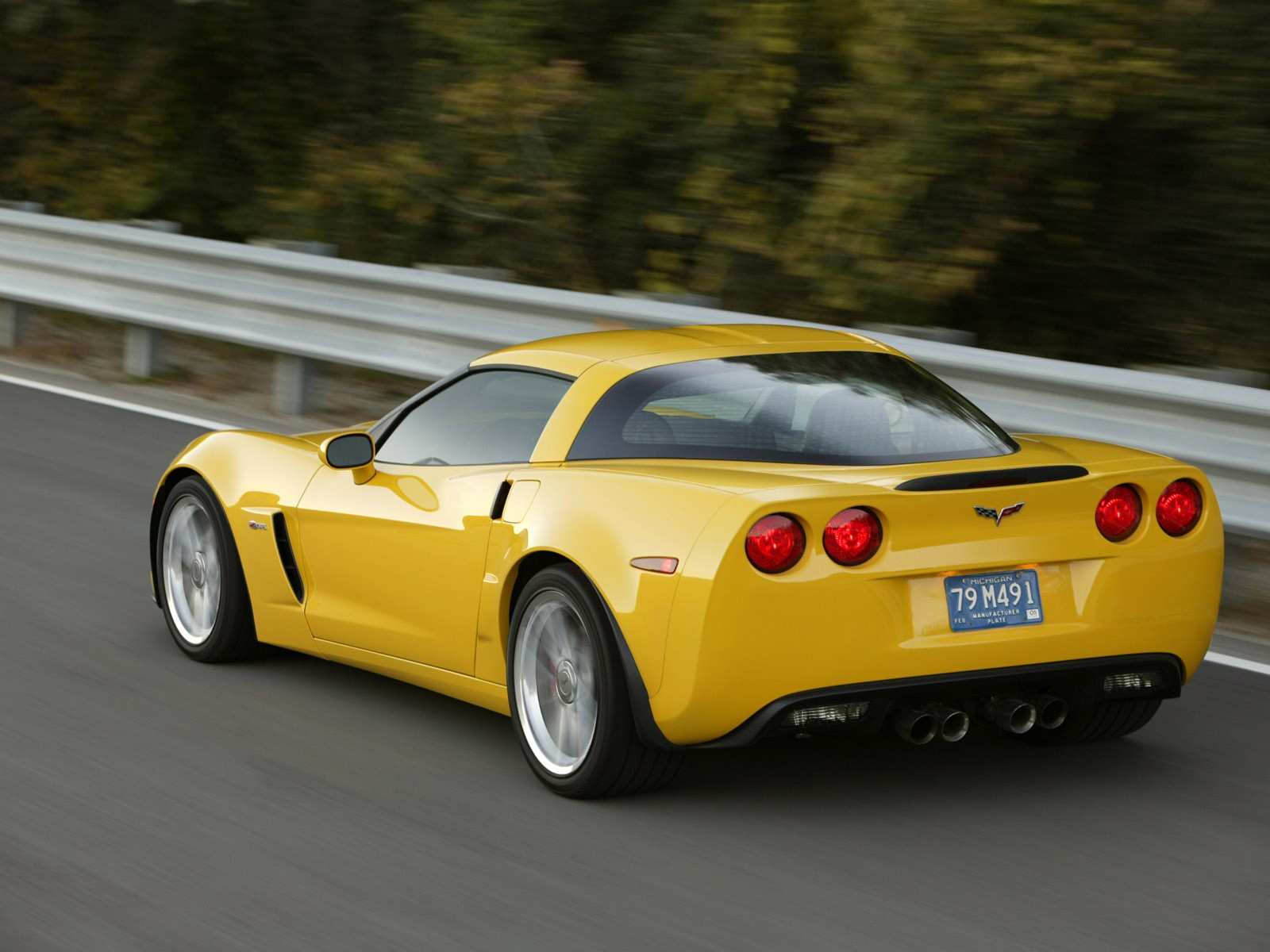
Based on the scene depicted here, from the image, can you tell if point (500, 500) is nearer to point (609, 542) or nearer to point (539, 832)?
point (609, 542)

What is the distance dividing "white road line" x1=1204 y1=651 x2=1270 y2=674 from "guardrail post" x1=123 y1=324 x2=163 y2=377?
28.1 ft

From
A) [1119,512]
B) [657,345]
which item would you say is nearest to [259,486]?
[657,345]

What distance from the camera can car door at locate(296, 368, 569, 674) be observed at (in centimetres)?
563

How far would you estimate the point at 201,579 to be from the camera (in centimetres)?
683

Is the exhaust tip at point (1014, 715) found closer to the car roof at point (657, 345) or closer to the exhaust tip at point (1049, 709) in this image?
the exhaust tip at point (1049, 709)

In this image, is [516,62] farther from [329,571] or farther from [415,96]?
[329,571]

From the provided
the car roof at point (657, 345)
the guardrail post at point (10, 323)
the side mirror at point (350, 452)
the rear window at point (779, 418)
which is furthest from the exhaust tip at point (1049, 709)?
the guardrail post at point (10, 323)

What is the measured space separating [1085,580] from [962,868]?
898 millimetres

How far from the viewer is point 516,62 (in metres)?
14.7

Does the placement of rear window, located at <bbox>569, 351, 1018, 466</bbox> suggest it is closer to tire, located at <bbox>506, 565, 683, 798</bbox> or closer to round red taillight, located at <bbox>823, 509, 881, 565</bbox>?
round red taillight, located at <bbox>823, 509, 881, 565</bbox>

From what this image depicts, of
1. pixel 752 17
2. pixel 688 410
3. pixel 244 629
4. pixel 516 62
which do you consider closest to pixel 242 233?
pixel 516 62

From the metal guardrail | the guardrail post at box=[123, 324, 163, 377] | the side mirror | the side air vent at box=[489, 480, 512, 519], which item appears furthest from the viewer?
the guardrail post at box=[123, 324, 163, 377]

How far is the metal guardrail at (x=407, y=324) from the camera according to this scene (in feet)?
25.3

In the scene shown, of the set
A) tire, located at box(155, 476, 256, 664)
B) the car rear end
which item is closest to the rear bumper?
the car rear end
